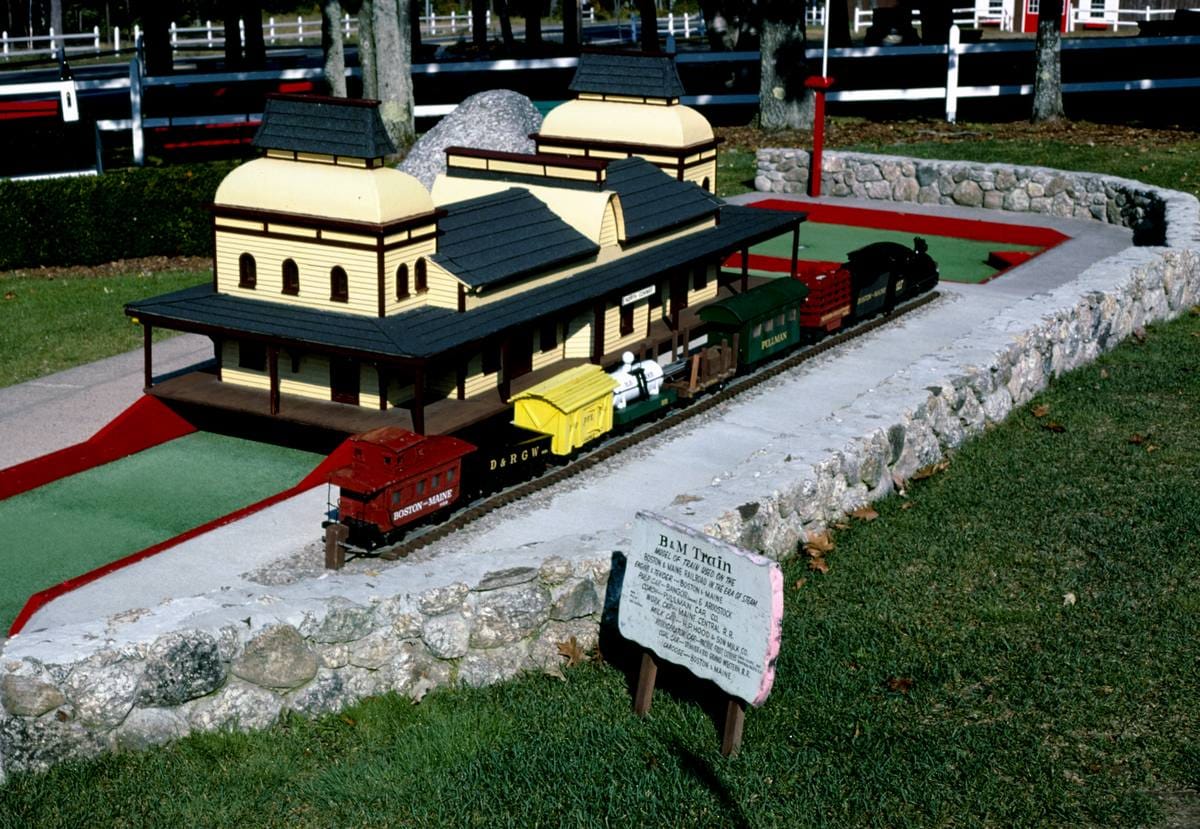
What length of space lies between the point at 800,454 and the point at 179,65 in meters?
55.9

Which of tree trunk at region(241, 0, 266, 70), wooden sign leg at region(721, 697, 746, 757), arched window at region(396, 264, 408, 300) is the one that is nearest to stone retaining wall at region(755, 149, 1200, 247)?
arched window at region(396, 264, 408, 300)

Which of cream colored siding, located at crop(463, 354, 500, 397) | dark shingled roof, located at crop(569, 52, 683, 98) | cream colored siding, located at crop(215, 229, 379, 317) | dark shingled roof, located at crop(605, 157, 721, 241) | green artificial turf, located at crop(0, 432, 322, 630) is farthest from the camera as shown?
dark shingled roof, located at crop(569, 52, 683, 98)

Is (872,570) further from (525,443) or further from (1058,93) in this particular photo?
(1058,93)

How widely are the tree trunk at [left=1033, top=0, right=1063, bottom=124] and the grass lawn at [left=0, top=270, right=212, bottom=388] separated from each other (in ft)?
74.2

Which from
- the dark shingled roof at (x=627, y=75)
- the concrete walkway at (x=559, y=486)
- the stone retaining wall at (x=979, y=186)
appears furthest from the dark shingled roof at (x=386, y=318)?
the stone retaining wall at (x=979, y=186)

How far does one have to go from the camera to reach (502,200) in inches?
814

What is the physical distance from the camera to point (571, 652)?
12398mm

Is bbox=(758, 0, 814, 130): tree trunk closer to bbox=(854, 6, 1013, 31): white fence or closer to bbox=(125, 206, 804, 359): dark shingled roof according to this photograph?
bbox=(125, 206, 804, 359): dark shingled roof

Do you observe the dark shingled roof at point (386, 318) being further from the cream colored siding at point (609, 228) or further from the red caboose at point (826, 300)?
the red caboose at point (826, 300)

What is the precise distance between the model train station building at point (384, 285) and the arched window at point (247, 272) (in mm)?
19

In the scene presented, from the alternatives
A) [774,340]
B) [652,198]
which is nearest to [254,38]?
[652,198]

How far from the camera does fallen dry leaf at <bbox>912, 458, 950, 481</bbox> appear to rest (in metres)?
16.8

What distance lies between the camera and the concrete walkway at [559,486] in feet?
47.8

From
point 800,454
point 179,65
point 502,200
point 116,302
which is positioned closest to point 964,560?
point 800,454
